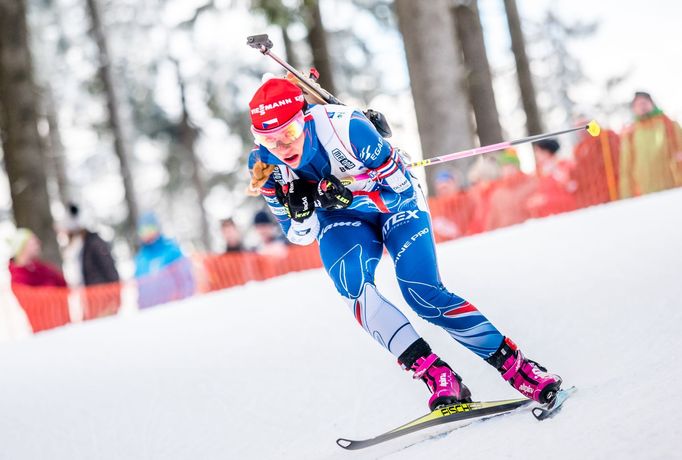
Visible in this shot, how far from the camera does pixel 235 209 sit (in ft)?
93.7

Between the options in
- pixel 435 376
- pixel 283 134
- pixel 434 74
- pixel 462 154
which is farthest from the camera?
pixel 434 74

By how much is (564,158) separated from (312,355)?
4826mm

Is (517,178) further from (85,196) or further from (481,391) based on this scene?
(85,196)

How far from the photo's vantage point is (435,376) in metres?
3.96

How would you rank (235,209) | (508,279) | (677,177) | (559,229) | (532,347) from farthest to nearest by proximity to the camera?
(235,209), (677,177), (559,229), (508,279), (532,347)

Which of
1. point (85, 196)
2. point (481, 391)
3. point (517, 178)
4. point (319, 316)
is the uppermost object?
point (85, 196)

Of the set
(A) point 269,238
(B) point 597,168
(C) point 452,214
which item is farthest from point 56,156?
(B) point 597,168

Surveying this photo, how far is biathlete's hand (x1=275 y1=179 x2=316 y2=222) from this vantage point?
158 inches

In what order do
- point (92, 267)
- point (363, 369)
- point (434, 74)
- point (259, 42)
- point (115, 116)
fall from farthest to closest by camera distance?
point (115, 116)
point (434, 74)
point (92, 267)
point (363, 369)
point (259, 42)

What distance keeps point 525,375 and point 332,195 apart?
1279 mm

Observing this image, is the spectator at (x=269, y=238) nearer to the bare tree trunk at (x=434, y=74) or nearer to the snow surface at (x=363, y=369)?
the snow surface at (x=363, y=369)

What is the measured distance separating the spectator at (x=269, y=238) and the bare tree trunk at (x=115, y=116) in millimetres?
8527

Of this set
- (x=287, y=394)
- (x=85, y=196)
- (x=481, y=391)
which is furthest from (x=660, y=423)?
(x=85, y=196)

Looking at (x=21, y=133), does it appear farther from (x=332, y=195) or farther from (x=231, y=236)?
(x=332, y=195)
